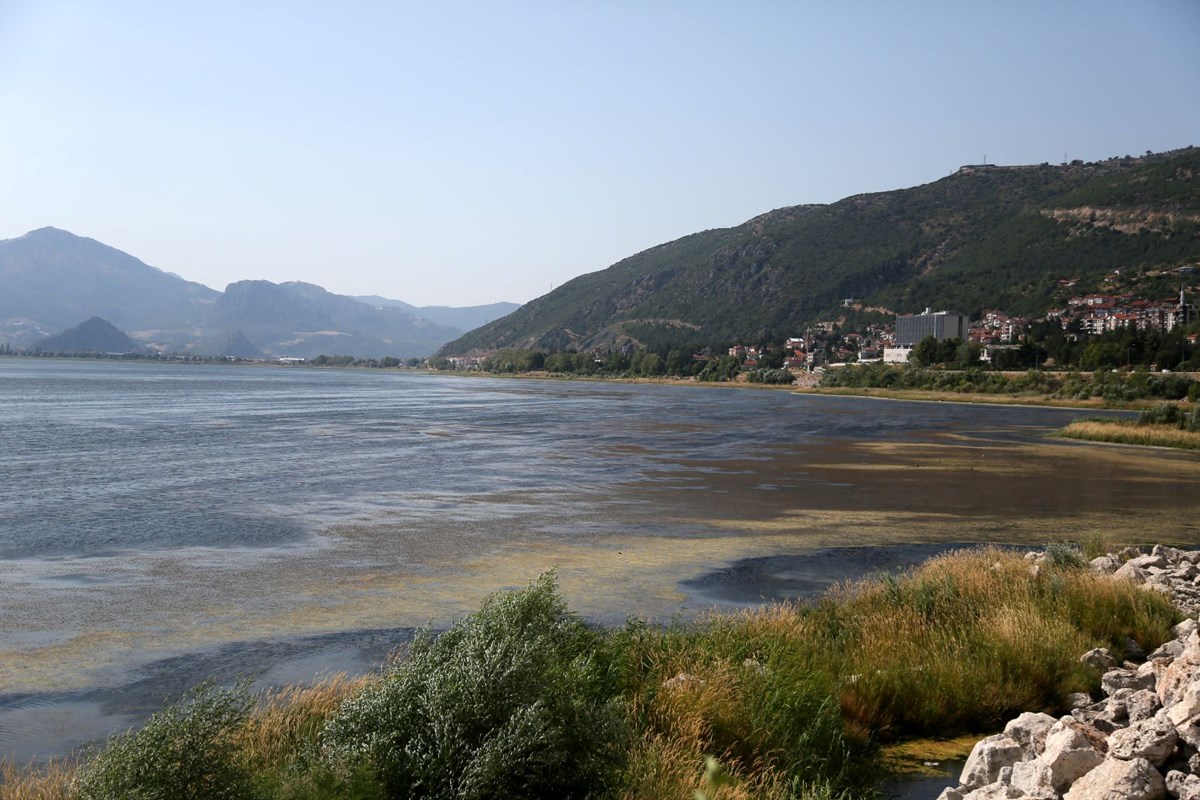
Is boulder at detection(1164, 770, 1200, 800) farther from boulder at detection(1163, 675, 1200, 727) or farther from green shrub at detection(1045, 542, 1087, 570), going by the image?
green shrub at detection(1045, 542, 1087, 570)

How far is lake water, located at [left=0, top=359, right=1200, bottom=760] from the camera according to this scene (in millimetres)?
11836

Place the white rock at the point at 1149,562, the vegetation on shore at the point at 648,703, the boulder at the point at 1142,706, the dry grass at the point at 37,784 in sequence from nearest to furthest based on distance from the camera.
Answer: the vegetation on shore at the point at 648,703 < the dry grass at the point at 37,784 < the boulder at the point at 1142,706 < the white rock at the point at 1149,562

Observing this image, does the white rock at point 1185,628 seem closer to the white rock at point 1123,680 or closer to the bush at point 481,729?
the white rock at point 1123,680

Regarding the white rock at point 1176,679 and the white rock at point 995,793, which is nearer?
the white rock at point 995,793

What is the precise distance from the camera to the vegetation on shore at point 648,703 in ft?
18.6

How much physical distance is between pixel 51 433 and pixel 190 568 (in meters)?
33.1

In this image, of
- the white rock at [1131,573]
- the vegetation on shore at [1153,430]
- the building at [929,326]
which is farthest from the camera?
the building at [929,326]

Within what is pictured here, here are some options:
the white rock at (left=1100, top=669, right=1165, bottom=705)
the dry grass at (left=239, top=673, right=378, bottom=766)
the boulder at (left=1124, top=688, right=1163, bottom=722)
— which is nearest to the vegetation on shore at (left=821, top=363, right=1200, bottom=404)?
the white rock at (left=1100, top=669, right=1165, bottom=705)

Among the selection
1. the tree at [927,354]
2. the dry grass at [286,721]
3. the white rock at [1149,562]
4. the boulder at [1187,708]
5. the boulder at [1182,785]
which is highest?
the tree at [927,354]

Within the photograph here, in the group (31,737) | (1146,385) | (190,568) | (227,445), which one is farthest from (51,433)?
(1146,385)

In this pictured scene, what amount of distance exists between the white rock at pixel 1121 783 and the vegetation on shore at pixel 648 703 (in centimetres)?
167

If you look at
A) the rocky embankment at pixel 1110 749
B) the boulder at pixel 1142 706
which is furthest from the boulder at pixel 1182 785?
the boulder at pixel 1142 706

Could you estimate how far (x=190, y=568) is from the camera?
16516 millimetres

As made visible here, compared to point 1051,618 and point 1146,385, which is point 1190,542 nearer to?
point 1051,618
